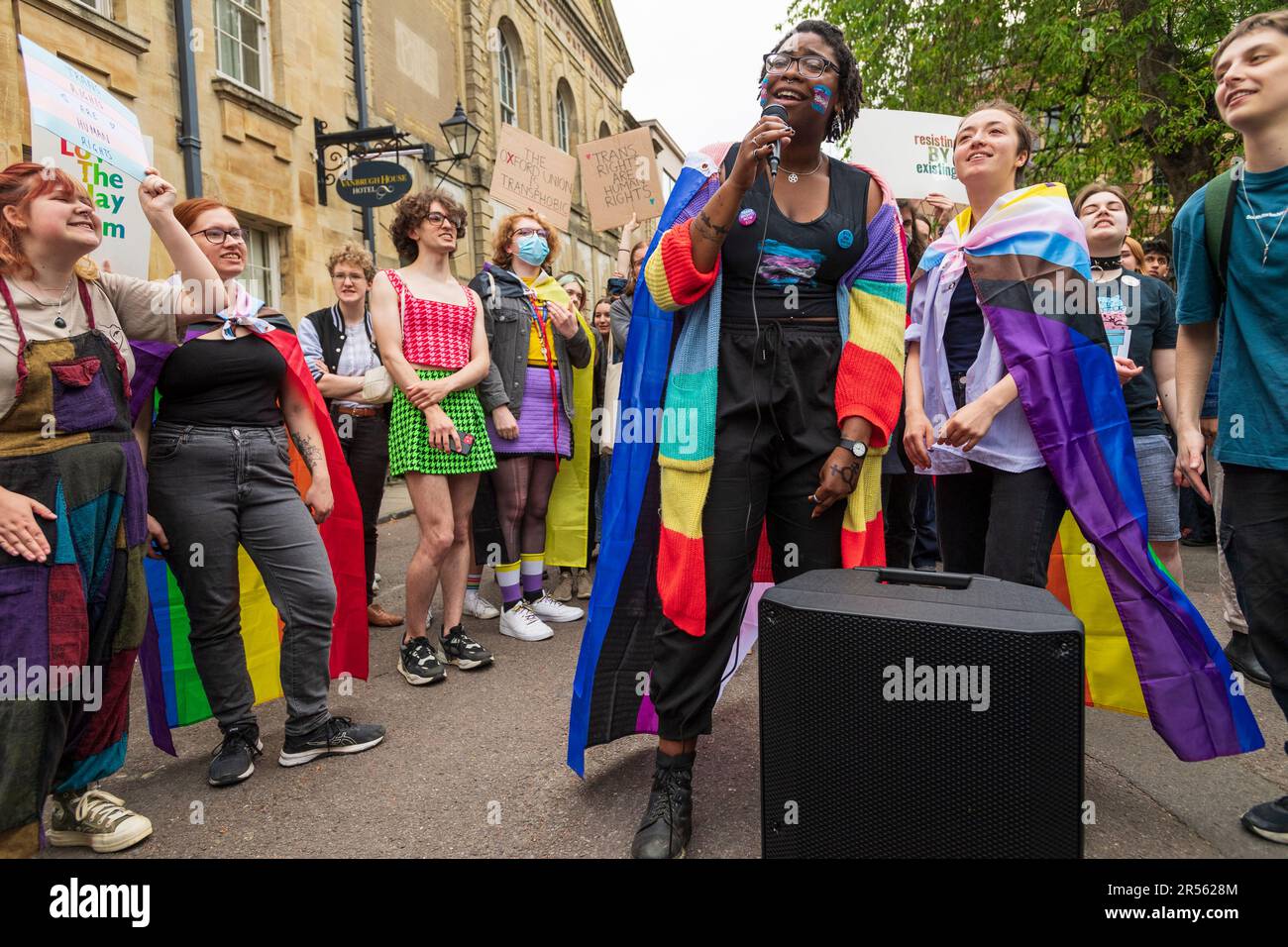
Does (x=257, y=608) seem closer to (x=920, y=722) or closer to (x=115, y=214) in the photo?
(x=115, y=214)

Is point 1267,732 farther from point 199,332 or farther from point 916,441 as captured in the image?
point 199,332

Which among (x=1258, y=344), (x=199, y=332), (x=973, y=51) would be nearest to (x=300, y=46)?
(x=973, y=51)

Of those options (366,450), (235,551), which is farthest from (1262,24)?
(366,450)

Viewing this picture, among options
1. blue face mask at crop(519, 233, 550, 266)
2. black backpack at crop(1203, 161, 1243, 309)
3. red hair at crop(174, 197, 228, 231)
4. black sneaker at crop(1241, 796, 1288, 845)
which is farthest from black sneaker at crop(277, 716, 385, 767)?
black backpack at crop(1203, 161, 1243, 309)

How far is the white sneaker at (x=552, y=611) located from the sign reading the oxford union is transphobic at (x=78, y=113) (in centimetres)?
307

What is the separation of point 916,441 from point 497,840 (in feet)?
5.87

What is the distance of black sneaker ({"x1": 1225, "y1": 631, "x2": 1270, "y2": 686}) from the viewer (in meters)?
3.88

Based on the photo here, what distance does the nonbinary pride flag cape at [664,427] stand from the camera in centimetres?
235

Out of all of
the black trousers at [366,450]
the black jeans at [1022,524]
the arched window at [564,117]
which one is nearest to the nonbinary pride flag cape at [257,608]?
the black trousers at [366,450]

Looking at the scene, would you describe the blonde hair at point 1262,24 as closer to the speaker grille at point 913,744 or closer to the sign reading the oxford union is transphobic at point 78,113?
the speaker grille at point 913,744

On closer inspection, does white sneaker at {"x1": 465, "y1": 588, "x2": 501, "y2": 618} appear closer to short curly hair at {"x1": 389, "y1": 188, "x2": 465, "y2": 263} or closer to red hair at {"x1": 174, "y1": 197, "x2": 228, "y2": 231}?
short curly hair at {"x1": 389, "y1": 188, "x2": 465, "y2": 263}

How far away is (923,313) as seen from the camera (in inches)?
118

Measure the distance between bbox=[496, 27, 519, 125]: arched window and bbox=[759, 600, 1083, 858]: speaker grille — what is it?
65.3 feet

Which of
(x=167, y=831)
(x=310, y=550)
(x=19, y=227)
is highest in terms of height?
(x=19, y=227)
